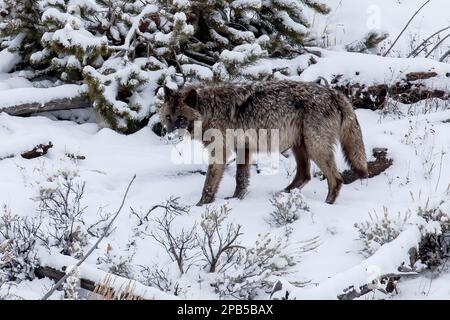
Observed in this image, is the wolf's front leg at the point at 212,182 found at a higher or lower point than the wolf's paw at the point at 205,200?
higher

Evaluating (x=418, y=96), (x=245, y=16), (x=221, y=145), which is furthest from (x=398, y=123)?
(x=245, y=16)

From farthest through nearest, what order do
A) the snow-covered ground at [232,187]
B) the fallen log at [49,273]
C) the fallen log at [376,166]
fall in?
the fallen log at [376,166] → the snow-covered ground at [232,187] → the fallen log at [49,273]

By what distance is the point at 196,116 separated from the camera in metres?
8.72

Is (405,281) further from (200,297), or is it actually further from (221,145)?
(221,145)

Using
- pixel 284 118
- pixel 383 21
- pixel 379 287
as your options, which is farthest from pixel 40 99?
pixel 383 21

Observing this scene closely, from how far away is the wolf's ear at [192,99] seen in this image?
8.53 metres

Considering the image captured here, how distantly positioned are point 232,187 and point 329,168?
59.4 inches

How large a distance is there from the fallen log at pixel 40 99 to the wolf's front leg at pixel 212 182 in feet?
9.72

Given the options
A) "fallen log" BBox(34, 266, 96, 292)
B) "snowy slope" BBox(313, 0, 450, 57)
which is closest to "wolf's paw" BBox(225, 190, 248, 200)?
"fallen log" BBox(34, 266, 96, 292)

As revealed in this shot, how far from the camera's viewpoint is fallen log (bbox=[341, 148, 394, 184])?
29.4ft

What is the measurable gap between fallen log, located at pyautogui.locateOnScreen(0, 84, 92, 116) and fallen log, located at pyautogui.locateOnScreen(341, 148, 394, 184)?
14.1 ft

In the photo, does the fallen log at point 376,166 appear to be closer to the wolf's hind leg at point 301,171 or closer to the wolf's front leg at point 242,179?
the wolf's hind leg at point 301,171

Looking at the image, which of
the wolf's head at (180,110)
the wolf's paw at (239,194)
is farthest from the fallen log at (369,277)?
the wolf's head at (180,110)

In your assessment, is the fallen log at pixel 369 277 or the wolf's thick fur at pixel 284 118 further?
the wolf's thick fur at pixel 284 118
